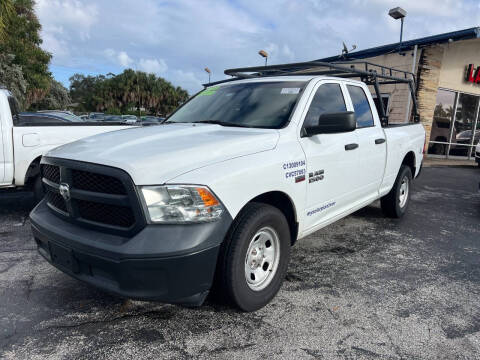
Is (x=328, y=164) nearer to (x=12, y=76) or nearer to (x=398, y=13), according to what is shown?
(x=398, y=13)

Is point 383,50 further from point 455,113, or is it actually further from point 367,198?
point 367,198

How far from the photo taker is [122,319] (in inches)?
108

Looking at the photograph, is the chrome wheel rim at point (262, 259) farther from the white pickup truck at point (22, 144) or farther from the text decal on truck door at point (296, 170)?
the white pickup truck at point (22, 144)

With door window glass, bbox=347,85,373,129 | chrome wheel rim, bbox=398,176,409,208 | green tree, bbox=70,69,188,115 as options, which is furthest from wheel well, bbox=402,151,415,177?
green tree, bbox=70,69,188,115

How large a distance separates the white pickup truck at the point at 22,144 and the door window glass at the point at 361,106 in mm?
3873

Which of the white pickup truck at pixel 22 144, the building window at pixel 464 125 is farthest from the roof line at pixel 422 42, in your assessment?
the white pickup truck at pixel 22 144

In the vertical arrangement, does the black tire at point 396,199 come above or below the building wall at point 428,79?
below

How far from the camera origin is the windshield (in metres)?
→ 3.32

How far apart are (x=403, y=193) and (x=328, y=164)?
2878 millimetres

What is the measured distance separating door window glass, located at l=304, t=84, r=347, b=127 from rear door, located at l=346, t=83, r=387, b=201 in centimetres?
29

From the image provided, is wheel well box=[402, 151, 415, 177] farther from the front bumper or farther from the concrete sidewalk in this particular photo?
the concrete sidewalk

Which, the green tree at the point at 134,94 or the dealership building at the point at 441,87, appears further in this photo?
the green tree at the point at 134,94

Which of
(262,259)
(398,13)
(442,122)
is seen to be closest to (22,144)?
(262,259)

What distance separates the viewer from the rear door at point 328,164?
129 inches
